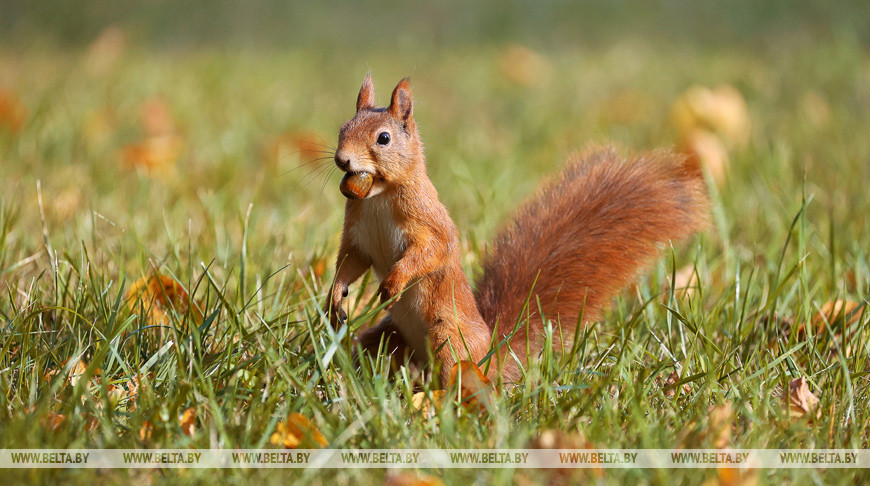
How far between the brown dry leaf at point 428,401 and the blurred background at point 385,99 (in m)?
0.66

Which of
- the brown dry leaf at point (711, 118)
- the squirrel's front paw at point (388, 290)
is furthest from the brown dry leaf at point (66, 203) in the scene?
the brown dry leaf at point (711, 118)

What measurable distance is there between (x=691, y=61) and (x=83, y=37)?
165 inches

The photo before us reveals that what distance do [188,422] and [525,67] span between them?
4251mm

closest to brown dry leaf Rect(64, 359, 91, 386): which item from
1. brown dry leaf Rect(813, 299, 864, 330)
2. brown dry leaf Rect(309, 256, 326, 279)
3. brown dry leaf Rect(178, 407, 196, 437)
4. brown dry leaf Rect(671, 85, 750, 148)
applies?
brown dry leaf Rect(178, 407, 196, 437)

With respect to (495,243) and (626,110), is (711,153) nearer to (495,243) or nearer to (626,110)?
(626,110)

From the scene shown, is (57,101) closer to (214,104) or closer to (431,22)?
(214,104)

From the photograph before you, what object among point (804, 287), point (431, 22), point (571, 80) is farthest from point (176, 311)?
point (431, 22)

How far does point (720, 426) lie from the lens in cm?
135

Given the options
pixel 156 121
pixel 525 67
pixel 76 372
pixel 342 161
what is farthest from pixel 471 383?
pixel 525 67

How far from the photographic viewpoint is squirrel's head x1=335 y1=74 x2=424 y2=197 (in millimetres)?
1483

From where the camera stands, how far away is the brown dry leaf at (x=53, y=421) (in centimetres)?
127

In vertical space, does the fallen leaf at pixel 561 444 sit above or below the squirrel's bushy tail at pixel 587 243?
below

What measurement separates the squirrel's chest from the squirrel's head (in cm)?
6

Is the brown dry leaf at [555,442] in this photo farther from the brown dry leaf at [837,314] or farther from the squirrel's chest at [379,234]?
the brown dry leaf at [837,314]
